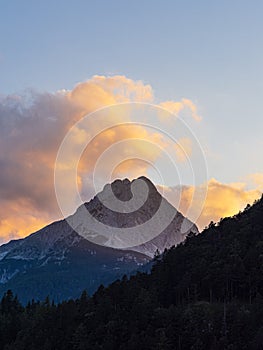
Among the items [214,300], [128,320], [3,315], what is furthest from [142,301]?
[3,315]

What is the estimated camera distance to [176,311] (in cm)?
13788

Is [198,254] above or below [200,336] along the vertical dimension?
above

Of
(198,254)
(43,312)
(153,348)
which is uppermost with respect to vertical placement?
(198,254)

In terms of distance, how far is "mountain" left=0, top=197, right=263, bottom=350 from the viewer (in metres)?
126

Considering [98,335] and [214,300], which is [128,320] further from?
[214,300]

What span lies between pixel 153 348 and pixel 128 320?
56.2 feet

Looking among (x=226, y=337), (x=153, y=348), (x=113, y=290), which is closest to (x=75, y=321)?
(x=113, y=290)

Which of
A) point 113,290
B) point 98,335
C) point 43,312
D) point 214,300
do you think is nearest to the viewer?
point 98,335

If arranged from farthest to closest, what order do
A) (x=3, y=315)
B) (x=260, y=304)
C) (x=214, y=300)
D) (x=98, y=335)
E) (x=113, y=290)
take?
(x=3, y=315)
(x=113, y=290)
(x=214, y=300)
(x=98, y=335)
(x=260, y=304)

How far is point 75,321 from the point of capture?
6033 inches

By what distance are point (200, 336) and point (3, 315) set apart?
96.2 meters

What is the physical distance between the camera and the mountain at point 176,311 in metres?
126

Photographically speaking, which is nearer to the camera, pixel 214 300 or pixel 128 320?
pixel 128 320

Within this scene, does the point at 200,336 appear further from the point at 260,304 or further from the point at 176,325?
the point at 260,304
